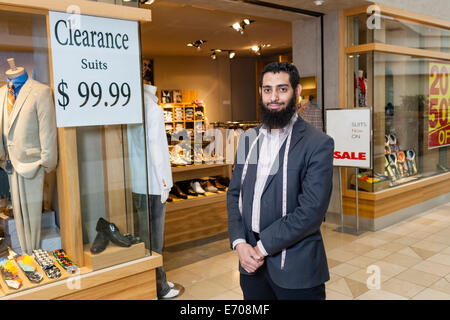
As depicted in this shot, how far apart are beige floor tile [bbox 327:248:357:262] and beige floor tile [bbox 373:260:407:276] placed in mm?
263

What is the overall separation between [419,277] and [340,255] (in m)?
0.78

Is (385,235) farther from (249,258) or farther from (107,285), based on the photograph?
(249,258)

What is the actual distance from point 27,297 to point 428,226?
14.5 feet

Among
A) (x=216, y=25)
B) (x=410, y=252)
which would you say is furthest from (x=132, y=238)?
(x=216, y=25)

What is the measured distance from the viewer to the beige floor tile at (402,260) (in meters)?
3.81

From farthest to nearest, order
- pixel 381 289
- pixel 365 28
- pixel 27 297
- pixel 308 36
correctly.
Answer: pixel 308 36
pixel 365 28
pixel 381 289
pixel 27 297

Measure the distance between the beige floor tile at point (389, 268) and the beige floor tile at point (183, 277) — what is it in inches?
62.3

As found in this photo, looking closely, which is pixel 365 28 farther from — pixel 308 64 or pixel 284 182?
pixel 284 182

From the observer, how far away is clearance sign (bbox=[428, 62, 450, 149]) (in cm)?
623

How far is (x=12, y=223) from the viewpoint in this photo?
2523mm

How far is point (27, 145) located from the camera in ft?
8.28

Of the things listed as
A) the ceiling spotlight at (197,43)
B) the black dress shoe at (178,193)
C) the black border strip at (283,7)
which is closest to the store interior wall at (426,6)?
the black border strip at (283,7)

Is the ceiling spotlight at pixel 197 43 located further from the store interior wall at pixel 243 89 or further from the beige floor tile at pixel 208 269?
the beige floor tile at pixel 208 269

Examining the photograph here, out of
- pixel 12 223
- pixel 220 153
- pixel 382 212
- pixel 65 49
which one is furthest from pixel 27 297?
pixel 382 212
